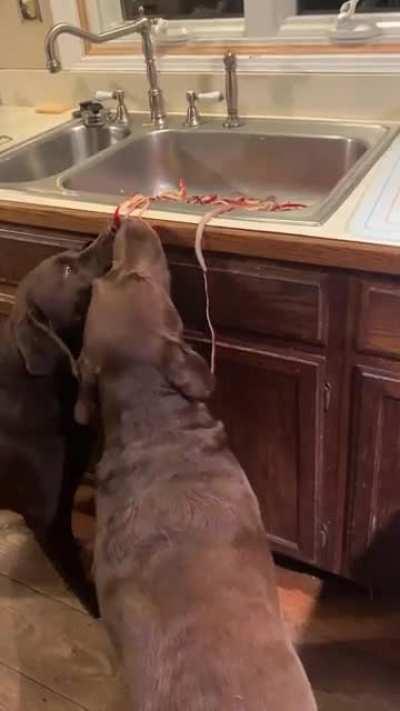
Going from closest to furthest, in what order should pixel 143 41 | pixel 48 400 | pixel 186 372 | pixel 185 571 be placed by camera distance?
pixel 185 571, pixel 186 372, pixel 48 400, pixel 143 41

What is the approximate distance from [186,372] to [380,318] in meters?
0.35

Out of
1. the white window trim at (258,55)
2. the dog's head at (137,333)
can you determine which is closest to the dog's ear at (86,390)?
the dog's head at (137,333)

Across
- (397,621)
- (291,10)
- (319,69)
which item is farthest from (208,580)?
(291,10)

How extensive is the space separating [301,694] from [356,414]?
1.81 ft

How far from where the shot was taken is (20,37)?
6.72 feet

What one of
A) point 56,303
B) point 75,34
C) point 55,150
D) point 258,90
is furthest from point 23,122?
point 56,303

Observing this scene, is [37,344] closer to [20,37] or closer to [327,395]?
[327,395]

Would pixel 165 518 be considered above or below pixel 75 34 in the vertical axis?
below

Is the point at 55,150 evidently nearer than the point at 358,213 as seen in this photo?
No

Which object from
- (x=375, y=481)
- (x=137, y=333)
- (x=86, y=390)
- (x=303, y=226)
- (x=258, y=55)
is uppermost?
(x=258, y=55)

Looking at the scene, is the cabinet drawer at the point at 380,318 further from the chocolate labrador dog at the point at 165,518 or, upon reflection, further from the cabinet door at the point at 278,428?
the chocolate labrador dog at the point at 165,518

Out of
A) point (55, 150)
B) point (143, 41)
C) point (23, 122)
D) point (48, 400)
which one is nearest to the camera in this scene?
point (48, 400)

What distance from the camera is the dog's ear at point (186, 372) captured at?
1209 mm

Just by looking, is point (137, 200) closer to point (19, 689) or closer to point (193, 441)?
point (193, 441)
